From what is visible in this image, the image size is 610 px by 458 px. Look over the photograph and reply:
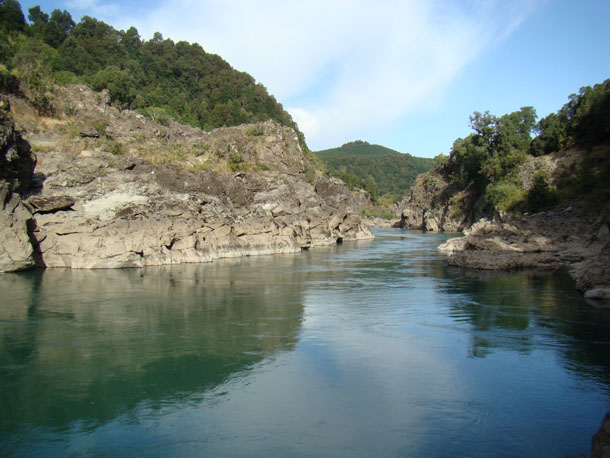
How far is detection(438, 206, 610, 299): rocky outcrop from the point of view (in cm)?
2695

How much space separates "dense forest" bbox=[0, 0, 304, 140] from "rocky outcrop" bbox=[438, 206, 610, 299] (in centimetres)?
3626

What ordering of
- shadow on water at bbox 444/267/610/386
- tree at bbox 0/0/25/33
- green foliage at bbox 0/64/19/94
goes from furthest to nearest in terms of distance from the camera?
tree at bbox 0/0/25/33, green foliage at bbox 0/64/19/94, shadow on water at bbox 444/267/610/386

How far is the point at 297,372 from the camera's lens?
10359 millimetres

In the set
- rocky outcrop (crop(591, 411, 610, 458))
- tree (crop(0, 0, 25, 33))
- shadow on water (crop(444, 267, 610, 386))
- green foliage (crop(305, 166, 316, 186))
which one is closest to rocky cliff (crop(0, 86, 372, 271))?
green foliage (crop(305, 166, 316, 186))

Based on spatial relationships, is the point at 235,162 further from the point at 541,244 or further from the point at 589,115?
the point at 589,115

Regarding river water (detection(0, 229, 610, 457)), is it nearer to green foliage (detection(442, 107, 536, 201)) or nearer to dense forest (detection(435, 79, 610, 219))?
dense forest (detection(435, 79, 610, 219))

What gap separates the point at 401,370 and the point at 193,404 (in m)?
4.73

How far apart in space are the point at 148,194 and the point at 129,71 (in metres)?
47.2

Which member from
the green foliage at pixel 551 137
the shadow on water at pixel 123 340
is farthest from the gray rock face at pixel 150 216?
the green foliage at pixel 551 137

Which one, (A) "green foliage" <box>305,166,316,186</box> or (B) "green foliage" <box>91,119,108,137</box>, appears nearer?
(B) "green foliage" <box>91,119,108,137</box>

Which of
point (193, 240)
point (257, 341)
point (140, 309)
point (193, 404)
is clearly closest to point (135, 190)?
point (193, 240)

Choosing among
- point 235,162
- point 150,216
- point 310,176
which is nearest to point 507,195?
point 310,176

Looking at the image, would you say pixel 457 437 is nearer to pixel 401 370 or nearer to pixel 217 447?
pixel 401 370

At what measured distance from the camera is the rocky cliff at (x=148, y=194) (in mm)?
25547
